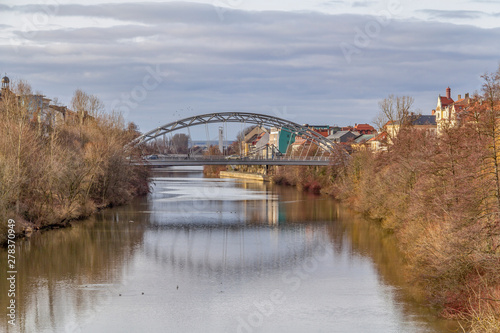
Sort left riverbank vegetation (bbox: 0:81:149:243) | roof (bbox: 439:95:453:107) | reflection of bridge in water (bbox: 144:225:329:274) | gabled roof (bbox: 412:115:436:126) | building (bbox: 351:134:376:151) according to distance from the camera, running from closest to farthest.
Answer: reflection of bridge in water (bbox: 144:225:329:274) < left riverbank vegetation (bbox: 0:81:149:243) < building (bbox: 351:134:376:151) < roof (bbox: 439:95:453:107) < gabled roof (bbox: 412:115:436:126)

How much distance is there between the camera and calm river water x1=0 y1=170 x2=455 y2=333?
1659cm

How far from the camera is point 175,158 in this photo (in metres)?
60.9

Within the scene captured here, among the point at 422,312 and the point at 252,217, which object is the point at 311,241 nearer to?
the point at 252,217

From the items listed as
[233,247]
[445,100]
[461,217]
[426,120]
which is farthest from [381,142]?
[461,217]

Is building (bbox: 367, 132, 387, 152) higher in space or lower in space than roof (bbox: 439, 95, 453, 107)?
lower

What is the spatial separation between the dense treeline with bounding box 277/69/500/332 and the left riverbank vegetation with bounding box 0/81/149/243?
16.0 m

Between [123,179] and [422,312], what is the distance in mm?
31379

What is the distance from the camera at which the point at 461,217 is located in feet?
52.7

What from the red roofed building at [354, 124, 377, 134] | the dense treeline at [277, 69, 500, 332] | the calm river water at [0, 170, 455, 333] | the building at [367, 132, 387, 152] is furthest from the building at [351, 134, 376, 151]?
the dense treeline at [277, 69, 500, 332]

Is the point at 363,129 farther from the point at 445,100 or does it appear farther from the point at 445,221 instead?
the point at 445,221

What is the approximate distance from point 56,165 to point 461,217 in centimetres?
2196

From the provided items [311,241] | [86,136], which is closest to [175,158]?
[86,136]

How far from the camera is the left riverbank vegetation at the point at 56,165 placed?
2833 centimetres

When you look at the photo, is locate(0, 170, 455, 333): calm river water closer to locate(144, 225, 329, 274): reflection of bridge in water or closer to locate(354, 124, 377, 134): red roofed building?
locate(144, 225, 329, 274): reflection of bridge in water
